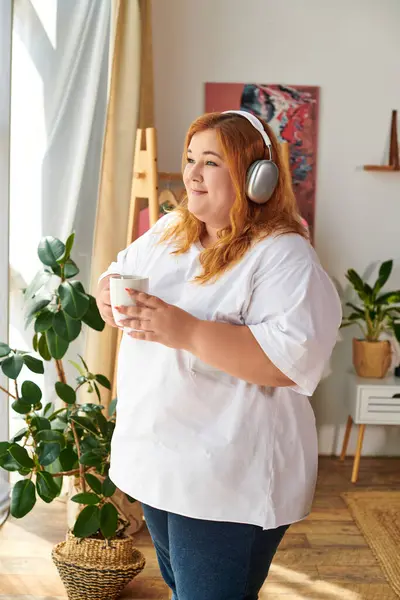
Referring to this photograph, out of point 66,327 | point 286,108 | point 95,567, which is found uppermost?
point 286,108

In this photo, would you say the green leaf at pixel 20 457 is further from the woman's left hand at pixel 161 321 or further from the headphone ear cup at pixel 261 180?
the headphone ear cup at pixel 261 180

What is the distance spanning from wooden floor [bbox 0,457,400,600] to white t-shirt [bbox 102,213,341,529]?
1.26 metres

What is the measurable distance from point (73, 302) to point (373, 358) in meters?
1.89

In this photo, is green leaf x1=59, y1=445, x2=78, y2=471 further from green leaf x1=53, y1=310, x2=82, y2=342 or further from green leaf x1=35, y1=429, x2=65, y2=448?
green leaf x1=53, y1=310, x2=82, y2=342

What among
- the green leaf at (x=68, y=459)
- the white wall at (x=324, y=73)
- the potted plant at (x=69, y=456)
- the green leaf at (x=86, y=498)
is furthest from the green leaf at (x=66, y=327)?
the white wall at (x=324, y=73)

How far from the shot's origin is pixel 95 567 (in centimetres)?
223

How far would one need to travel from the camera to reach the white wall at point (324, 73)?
12.1ft

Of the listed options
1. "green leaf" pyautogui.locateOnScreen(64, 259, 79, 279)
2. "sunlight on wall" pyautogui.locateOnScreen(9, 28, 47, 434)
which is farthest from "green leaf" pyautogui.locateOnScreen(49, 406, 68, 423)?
"sunlight on wall" pyautogui.locateOnScreen(9, 28, 47, 434)

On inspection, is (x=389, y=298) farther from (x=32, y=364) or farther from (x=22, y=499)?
(x=22, y=499)

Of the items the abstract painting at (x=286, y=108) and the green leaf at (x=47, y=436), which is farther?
the abstract painting at (x=286, y=108)

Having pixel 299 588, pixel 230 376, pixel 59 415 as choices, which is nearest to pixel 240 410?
pixel 230 376

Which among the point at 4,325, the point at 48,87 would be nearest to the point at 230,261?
the point at 4,325

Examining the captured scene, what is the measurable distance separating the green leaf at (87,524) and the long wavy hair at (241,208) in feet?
3.83

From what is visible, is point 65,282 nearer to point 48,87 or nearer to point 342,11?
point 48,87
